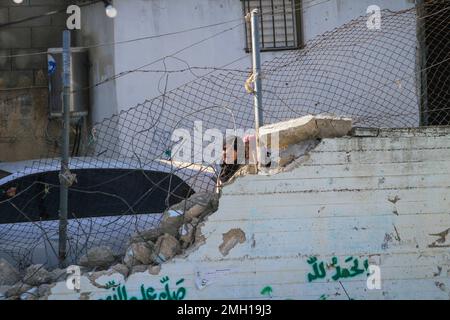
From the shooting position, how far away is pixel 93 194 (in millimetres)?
5832

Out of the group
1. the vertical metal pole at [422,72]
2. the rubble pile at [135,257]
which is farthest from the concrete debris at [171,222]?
the vertical metal pole at [422,72]

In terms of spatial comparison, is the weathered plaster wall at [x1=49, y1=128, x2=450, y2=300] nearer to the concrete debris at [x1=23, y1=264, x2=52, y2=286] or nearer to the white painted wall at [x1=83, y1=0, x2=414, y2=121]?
the concrete debris at [x1=23, y1=264, x2=52, y2=286]

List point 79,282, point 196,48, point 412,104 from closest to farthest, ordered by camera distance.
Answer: point 79,282 < point 412,104 < point 196,48

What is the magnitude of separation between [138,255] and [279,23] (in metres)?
6.22

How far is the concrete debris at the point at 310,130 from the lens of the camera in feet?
15.8

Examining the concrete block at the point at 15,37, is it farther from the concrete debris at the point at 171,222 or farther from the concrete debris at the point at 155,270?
the concrete debris at the point at 155,270

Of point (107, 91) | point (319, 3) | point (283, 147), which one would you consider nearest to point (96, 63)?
point (107, 91)

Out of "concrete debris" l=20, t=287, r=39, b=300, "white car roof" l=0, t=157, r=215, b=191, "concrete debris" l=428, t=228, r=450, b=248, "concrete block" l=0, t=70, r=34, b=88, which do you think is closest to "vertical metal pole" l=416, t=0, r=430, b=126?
"concrete debris" l=428, t=228, r=450, b=248

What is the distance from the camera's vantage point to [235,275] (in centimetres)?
473

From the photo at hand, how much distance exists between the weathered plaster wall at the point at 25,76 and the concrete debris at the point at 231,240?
257 inches

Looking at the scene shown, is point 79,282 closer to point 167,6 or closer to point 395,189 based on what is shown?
point 395,189

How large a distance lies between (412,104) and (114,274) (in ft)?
16.0

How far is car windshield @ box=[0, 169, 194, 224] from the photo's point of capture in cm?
566

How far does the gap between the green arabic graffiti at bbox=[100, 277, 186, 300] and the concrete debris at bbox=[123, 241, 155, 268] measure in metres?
0.20
